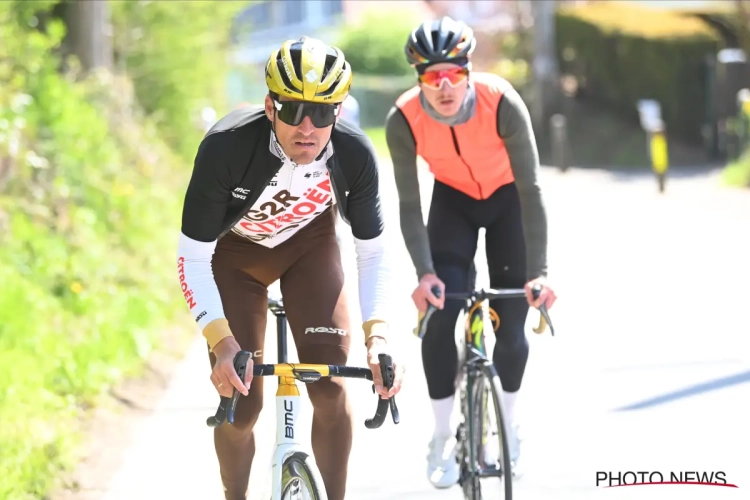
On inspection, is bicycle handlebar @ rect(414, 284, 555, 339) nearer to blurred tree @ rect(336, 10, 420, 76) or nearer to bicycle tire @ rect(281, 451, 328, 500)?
bicycle tire @ rect(281, 451, 328, 500)

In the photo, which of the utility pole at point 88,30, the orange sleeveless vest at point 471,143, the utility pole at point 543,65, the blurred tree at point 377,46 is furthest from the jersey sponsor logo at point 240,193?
the blurred tree at point 377,46

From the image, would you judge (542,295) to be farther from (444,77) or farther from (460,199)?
(444,77)

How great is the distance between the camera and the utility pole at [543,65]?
26.8 m

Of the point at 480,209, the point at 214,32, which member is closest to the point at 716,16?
the point at 214,32

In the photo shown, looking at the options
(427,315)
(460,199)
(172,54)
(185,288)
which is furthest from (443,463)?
(172,54)

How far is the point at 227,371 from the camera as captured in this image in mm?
3646

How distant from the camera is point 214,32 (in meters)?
16.3

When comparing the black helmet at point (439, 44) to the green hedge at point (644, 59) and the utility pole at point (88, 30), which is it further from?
the green hedge at point (644, 59)

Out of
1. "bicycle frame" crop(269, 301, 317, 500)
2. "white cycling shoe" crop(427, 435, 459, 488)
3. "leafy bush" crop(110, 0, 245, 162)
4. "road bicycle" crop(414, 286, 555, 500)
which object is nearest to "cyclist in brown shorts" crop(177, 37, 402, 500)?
"bicycle frame" crop(269, 301, 317, 500)

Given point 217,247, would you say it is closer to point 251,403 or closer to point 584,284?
point 251,403

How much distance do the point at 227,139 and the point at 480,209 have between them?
5.54ft

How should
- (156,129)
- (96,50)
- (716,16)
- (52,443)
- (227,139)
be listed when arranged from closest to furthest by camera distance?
(227,139) < (52,443) < (96,50) < (156,129) < (716,16)

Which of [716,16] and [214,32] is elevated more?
[716,16]

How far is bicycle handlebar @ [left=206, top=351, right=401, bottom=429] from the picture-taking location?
361 centimetres
